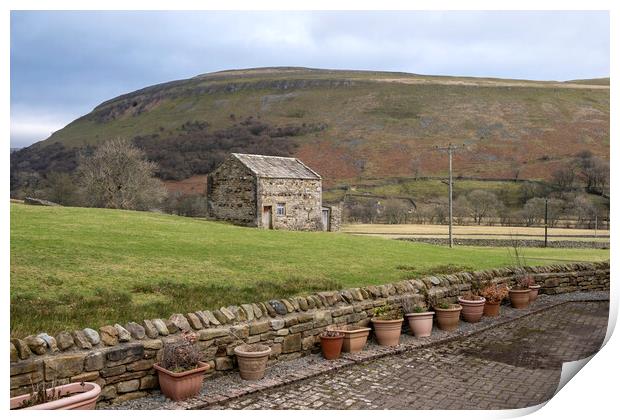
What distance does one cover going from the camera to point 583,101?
289ft

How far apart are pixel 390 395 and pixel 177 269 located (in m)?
6.33

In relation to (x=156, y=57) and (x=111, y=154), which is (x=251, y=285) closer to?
(x=156, y=57)

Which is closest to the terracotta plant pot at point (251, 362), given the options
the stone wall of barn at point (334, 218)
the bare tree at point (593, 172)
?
the stone wall of barn at point (334, 218)

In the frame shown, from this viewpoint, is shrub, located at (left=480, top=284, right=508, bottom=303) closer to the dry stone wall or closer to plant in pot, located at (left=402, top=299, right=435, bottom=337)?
the dry stone wall

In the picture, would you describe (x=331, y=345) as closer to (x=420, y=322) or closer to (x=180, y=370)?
(x=420, y=322)

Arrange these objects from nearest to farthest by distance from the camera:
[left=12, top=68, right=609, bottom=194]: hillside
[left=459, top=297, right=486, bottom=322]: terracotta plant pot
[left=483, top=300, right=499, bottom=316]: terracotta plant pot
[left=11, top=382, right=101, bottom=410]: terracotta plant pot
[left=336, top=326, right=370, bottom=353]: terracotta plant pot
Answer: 1. [left=11, top=382, right=101, bottom=410]: terracotta plant pot
2. [left=336, top=326, right=370, bottom=353]: terracotta plant pot
3. [left=459, top=297, right=486, bottom=322]: terracotta plant pot
4. [left=483, top=300, right=499, bottom=316]: terracotta plant pot
5. [left=12, top=68, right=609, bottom=194]: hillside

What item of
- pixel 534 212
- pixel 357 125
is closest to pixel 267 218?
pixel 534 212

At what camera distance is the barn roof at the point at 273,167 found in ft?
90.5

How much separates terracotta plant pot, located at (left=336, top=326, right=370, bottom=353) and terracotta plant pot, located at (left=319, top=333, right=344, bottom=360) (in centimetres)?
27

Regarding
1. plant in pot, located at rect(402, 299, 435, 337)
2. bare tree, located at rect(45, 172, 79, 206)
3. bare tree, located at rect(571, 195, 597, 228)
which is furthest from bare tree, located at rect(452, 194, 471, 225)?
plant in pot, located at rect(402, 299, 435, 337)

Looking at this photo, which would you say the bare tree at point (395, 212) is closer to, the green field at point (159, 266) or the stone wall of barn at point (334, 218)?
the stone wall of barn at point (334, 218)

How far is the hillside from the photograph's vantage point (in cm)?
7238

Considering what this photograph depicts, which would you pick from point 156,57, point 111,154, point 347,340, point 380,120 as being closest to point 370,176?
point 380,120

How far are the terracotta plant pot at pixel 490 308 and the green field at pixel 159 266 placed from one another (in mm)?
1945
